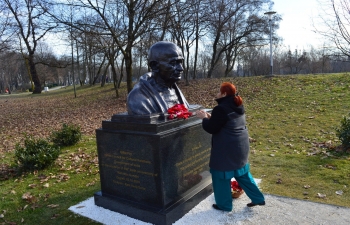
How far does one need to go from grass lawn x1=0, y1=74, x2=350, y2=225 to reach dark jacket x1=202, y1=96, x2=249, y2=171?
165 centimetres

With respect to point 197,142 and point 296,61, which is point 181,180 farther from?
point 296,61

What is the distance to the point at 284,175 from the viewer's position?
19.8 feet

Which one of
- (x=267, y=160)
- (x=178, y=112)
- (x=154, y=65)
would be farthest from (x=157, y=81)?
(x=267, y=160)

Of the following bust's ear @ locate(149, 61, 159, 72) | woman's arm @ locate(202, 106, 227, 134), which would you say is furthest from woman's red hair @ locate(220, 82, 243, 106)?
bust's ear @ locate(149, 61, 159, 72)

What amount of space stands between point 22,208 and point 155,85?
342 centimetres

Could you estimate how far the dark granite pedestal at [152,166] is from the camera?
13.2 ft

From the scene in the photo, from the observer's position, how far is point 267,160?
278 inches

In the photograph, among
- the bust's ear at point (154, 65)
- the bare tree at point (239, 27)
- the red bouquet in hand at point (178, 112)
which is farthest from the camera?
the bare tree at point (239, 27)

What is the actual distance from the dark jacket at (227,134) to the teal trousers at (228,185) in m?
0.13

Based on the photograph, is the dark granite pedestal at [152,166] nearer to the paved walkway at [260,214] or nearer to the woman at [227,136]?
the paved walkway at [260,214]

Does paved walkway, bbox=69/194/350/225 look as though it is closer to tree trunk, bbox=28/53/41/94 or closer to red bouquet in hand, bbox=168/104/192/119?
red bouquet in hand, bbox=168/104/192/119

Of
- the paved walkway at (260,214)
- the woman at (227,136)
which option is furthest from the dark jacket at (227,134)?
the paved walkway at (260,214)

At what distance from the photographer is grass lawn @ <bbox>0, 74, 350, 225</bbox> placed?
516cm

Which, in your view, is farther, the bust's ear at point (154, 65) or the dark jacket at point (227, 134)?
the bust's ear at point (154, 65)
